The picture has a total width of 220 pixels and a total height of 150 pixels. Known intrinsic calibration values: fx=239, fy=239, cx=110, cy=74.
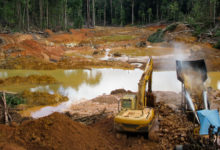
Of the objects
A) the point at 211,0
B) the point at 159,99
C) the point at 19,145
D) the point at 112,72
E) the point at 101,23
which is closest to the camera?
Answer: the point at 19,145

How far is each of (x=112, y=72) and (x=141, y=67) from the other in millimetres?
3683

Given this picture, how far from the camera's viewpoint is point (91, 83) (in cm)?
1988

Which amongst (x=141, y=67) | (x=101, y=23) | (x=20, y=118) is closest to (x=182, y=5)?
(x=101, y=23)

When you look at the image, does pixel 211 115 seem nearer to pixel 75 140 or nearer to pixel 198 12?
pixel 75 140

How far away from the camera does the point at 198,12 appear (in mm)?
39094

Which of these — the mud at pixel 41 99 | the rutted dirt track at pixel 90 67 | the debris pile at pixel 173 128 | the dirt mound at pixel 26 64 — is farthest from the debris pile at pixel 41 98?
the dirt mound at pixel 26 64

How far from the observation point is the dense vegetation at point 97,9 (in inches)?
1538

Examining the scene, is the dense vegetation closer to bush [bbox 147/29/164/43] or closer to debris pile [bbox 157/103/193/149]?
bush [bbox 147/29/164/43]

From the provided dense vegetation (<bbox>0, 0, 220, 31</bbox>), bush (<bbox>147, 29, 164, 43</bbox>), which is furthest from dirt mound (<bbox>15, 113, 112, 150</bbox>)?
dense vegetation (<bbox>0, 0, 220, 31</bbox>)

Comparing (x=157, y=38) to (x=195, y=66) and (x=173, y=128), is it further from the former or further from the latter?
(x=173, y=128)

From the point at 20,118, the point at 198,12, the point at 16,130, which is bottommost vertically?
the point at 20,118

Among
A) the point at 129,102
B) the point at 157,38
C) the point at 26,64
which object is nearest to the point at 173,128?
the point at 129,102

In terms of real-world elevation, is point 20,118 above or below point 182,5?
below

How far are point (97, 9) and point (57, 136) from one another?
83221 millimetres
